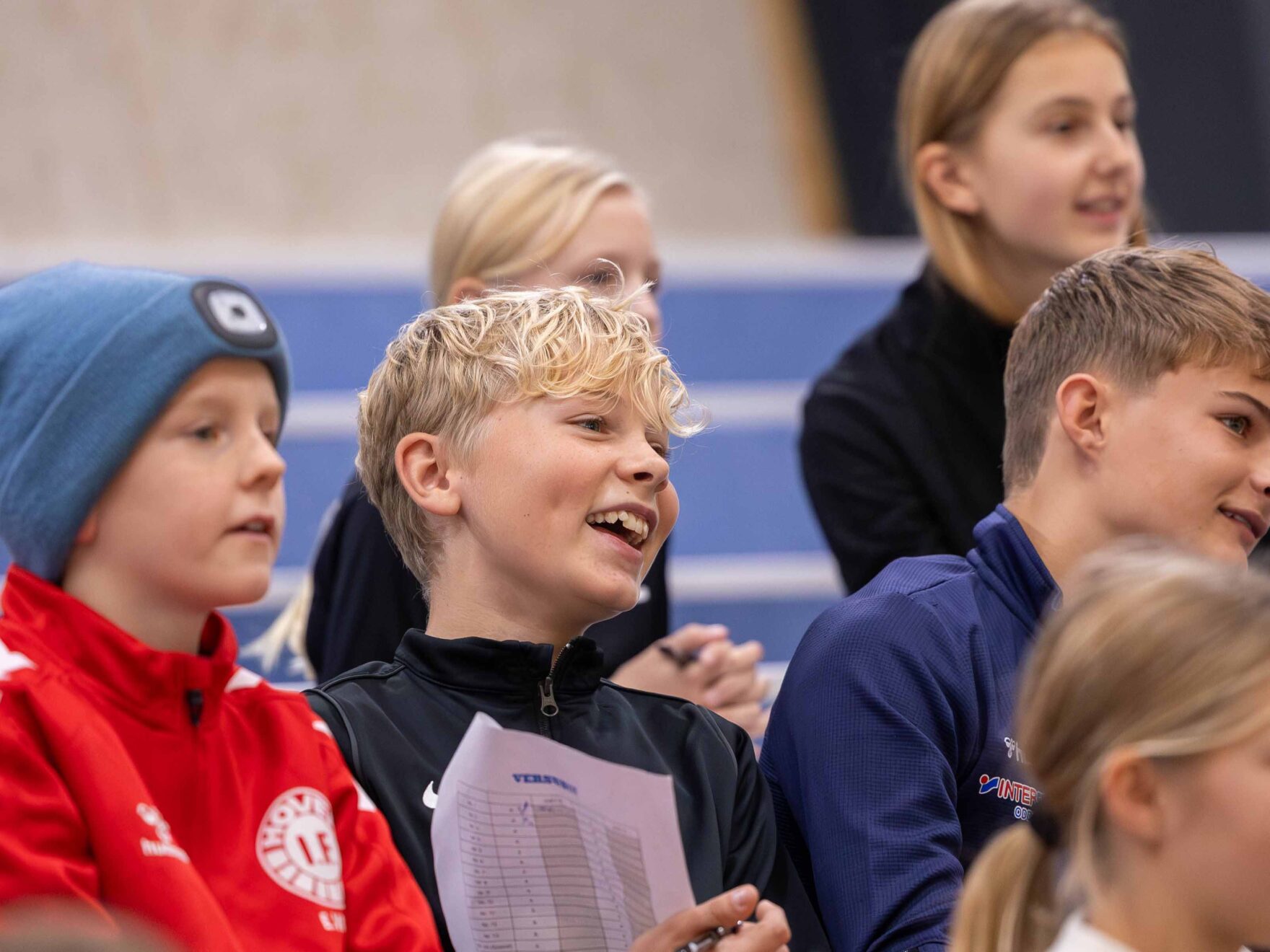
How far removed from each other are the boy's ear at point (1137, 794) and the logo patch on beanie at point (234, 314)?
752 mm

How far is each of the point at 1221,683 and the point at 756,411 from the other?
127 inches

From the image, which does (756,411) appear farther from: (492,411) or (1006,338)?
(492,411)

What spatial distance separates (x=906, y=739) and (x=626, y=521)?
1.13 feet

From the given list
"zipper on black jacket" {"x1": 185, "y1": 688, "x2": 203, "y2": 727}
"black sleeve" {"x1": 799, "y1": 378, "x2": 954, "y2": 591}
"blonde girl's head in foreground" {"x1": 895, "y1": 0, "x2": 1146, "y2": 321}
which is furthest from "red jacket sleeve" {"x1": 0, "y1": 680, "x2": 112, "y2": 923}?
"blonde girl's head in foreground" {"x1": 895, "y1": 0, "x2": 1146, "y2": 321}

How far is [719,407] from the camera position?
14.1 ft

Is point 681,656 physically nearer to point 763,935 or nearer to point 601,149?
point 763,935

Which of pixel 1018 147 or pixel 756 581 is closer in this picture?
pixel 1018 147

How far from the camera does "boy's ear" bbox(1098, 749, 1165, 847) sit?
109 centimetres

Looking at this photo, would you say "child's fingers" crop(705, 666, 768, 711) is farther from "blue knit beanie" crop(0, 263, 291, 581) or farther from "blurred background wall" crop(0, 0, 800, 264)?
"blurred background wall" crop(0, 0, 800, 264)

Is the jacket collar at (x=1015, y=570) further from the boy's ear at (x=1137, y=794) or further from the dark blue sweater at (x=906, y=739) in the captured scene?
the boy's ear at (x=1137, y=794)

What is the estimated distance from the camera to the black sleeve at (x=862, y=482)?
2268mm

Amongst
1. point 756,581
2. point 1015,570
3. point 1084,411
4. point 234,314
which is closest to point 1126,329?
point 1084,411

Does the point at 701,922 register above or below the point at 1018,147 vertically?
below

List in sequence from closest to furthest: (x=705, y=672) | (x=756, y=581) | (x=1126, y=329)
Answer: (x=1126, y=329)
(x=705, y=672)
(x=756, y=581)
